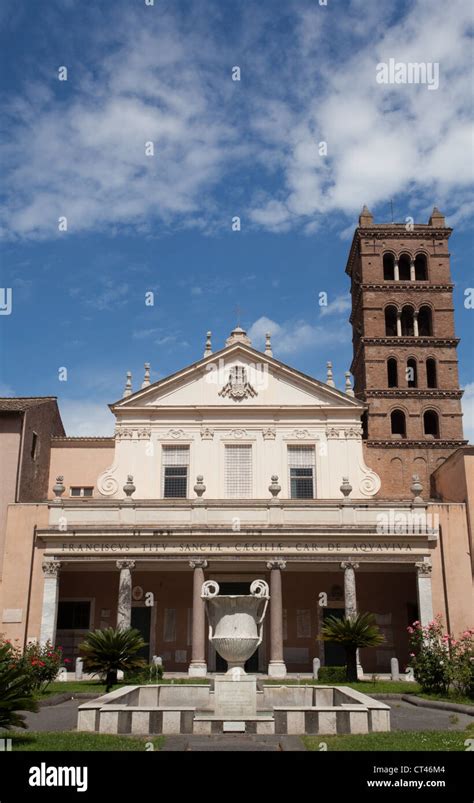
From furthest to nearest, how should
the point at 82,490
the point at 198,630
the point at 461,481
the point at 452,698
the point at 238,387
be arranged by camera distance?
1. the point at 82,490
2. the point at 238,387
3. the point at 461,481
4. the point at 198,630
5. the point at 452,698

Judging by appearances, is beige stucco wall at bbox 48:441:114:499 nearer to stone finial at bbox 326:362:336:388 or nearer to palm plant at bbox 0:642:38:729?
stone finial at bbox 326:362:336:388

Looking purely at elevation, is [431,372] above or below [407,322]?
below

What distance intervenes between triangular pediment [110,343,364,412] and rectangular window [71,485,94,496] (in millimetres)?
4018

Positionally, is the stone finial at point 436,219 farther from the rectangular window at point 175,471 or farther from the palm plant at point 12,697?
the palm plant at point 12,697

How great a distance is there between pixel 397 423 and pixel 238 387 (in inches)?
431

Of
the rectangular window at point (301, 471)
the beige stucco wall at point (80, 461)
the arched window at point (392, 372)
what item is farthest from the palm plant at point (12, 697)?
the arched window at point (392, 372)

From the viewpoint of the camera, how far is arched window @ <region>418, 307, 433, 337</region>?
41441 millimetres

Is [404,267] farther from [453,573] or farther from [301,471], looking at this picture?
[453,573]

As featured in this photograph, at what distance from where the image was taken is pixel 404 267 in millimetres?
42938

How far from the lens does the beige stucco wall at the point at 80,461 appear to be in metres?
34.0

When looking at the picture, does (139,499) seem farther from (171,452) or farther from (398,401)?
(398,401)

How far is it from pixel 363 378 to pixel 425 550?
14.9 m

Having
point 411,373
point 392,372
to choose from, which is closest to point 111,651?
point 392,372

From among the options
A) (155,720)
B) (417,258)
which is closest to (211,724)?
(155,720)
